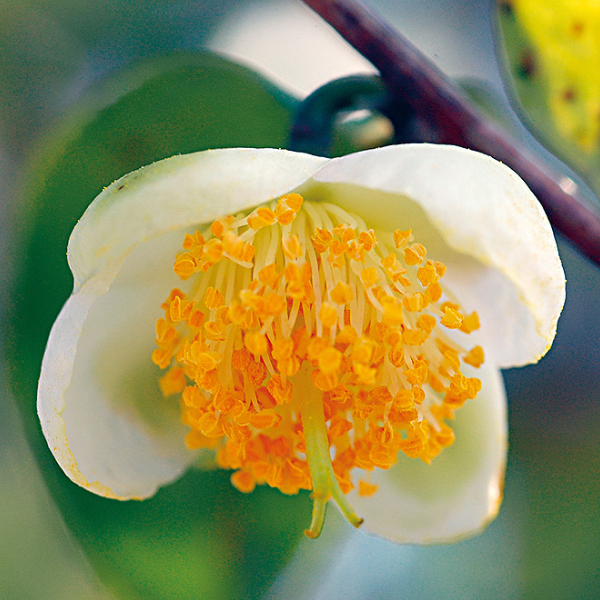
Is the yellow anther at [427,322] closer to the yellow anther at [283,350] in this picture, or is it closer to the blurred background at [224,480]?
the yellow anther at [283,350]

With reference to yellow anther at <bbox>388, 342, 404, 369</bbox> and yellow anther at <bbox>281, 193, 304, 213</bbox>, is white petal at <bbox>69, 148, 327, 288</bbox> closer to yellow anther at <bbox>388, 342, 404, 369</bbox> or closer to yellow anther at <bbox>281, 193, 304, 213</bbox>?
yellow anther at <bbox>281, 193, 304, 213</bbox>

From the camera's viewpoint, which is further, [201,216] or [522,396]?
[522,396]

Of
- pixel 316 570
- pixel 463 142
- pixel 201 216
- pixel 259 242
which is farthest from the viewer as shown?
pixel 316 570

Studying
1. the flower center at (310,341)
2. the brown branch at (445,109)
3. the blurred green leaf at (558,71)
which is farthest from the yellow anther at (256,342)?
the blurred green leaf at (558,71)

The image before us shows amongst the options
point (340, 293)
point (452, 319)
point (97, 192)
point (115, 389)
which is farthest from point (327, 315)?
point (97, 192)

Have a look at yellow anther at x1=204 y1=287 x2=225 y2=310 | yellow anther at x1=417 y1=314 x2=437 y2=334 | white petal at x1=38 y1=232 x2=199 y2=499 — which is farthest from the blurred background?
yellow anther at x1=417 y1=314 x2=437 y2=334

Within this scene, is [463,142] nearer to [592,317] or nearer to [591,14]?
[591,14]

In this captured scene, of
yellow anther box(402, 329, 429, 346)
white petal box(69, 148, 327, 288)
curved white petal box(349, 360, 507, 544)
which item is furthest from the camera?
curved white petal box(349, 360, 507, 544)

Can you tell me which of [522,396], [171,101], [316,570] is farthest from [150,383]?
[522,396]
